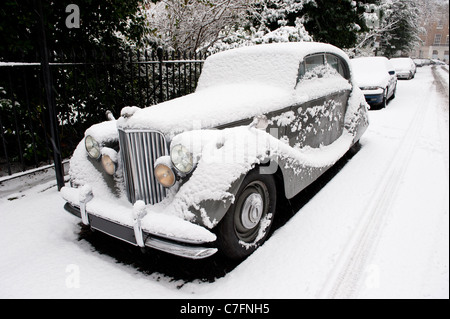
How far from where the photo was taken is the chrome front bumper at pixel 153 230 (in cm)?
201

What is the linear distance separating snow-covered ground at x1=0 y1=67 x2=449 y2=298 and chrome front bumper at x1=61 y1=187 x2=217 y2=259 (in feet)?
1.17

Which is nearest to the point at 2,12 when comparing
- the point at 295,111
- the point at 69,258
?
the point at 69,258

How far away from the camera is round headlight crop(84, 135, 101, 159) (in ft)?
9.26

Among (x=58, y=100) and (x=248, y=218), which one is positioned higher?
(x=58, y=100)

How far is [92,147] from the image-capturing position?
2859mm

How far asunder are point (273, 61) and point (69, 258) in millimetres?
2958

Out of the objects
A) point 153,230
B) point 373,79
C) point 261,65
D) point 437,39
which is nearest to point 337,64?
point 261,65

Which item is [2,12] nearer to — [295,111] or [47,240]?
[47,240]

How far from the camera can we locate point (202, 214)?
6.81 feet

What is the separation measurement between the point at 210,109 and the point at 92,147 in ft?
3.76

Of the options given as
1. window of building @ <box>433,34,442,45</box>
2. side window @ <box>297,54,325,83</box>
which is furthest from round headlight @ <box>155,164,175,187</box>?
window of building @ <box>433,34,442,45</box>

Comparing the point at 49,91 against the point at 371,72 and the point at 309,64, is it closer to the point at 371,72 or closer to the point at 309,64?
the point at 309,64

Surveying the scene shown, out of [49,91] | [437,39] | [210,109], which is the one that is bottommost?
[210,109]

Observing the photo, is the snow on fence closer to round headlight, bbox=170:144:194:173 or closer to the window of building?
round headlight, bbox=170:144:194:173
